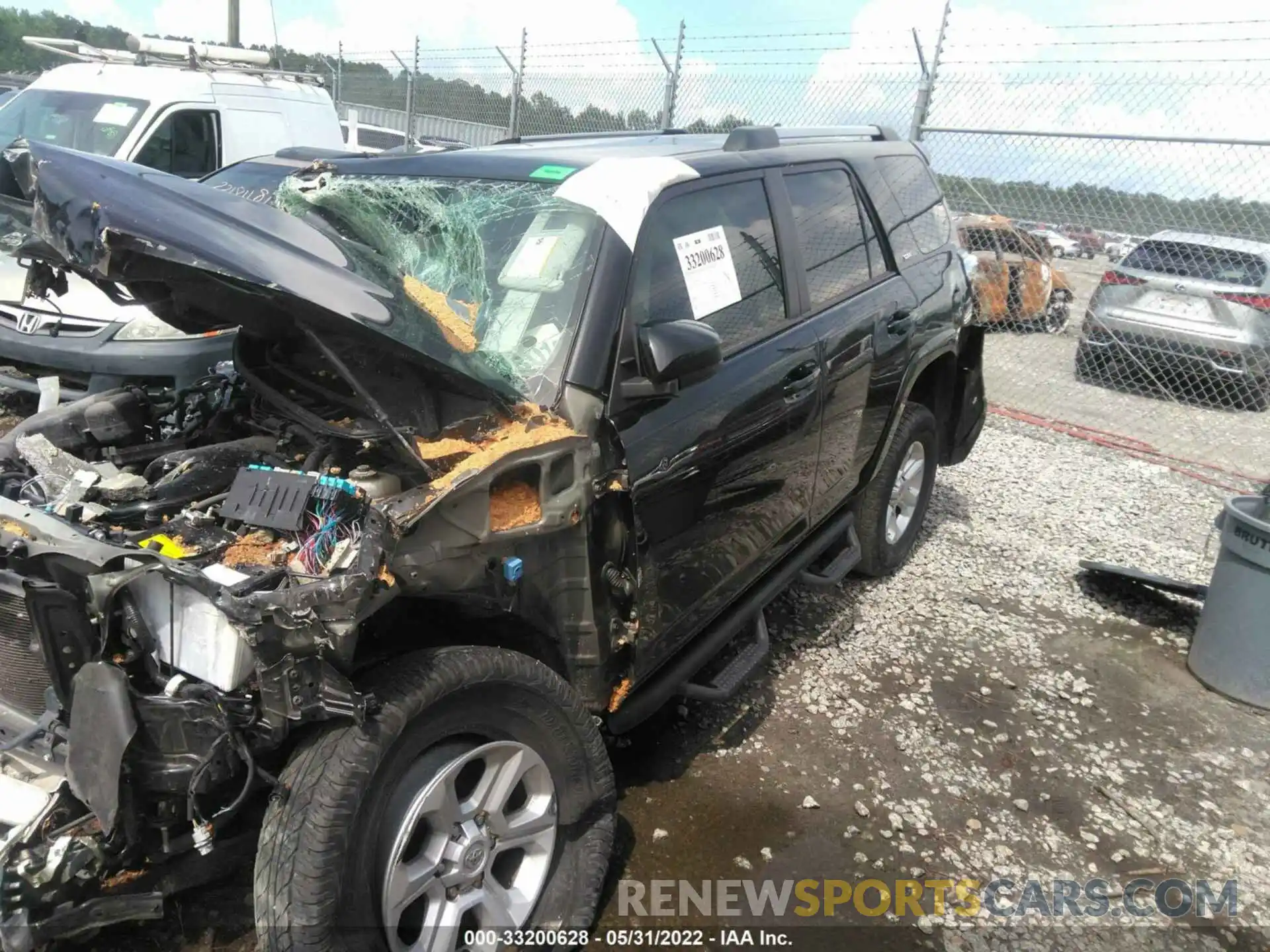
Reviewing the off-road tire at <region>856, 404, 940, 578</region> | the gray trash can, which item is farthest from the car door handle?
the gray trash can

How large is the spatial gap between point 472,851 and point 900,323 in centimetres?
297

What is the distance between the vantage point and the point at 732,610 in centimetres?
325

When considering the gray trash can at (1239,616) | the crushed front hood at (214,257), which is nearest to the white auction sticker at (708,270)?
the crushed front hood at (214,257)

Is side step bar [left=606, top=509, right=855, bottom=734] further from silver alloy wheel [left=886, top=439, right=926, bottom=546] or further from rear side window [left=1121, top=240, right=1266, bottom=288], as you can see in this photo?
rear side window [left=1121, top=240, right=1266, bottom=288]

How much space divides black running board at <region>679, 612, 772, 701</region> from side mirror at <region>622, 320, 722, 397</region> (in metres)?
1.08

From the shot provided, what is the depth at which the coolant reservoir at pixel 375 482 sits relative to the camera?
81.9 inches

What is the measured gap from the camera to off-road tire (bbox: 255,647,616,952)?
1720mm

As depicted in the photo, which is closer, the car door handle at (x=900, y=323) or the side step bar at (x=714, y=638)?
the side step bar at (x=714, y=638)

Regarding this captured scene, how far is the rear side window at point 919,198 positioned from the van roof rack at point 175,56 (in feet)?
21.9

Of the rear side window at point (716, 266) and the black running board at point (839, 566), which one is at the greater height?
A: the rear side window at point (716, 266)

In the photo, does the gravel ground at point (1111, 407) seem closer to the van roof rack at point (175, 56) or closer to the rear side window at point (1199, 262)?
the rear side window at point (1199, 262)

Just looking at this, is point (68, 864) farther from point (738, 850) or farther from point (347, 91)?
point (347, 91)

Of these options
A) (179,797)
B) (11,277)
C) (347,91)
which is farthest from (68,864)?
(347,91)

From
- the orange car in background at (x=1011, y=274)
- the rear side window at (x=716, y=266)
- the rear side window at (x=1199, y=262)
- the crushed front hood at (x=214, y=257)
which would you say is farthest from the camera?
the orange car in background at (x=1011, y=274)
